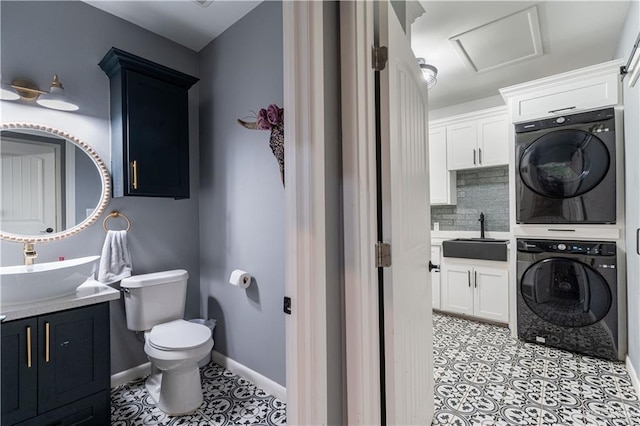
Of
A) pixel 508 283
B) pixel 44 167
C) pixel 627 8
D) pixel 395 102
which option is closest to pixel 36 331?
pixel 44 167

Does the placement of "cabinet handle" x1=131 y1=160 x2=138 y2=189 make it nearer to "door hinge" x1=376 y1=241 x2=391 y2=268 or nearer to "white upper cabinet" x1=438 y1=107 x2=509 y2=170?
"door hinge" x1=376 y1=241 x2=391 y2=268

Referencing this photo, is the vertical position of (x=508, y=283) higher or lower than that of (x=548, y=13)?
lower

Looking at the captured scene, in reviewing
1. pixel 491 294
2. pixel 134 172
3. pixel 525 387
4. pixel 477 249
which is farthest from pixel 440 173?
pixel 134 172

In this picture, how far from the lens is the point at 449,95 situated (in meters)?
3.55

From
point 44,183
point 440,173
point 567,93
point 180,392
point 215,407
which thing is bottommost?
point 215,407

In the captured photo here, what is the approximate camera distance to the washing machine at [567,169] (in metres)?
A: 2.35

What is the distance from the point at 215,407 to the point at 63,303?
41.7 inches

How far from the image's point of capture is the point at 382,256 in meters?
1.10

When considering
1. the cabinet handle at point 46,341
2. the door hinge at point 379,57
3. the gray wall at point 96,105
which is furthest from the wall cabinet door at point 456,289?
the cabinet handle at point 46,341

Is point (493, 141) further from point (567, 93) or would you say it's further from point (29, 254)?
point (29, 254)

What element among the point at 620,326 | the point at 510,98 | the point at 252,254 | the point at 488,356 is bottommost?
the point at 488,356

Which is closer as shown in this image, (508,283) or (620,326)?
(620,326)

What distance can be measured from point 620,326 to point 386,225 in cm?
250

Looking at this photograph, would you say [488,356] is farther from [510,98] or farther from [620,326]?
[510,98]
